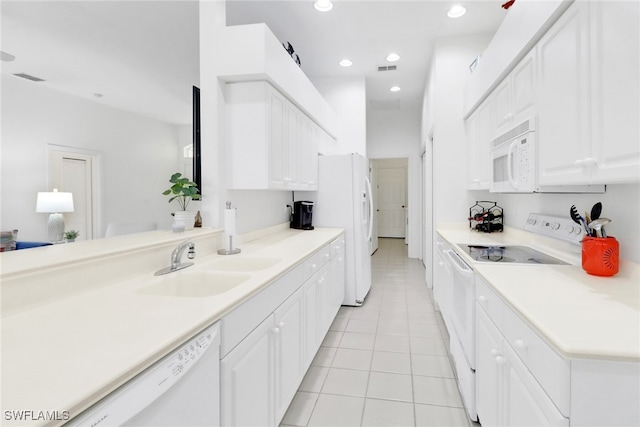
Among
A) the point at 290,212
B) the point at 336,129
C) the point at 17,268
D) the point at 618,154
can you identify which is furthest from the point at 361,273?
the point at 17,268

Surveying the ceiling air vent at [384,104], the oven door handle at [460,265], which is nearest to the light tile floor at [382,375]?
the oven door handle at [460,265]

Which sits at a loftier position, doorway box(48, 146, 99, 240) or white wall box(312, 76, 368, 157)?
white wall box(312, 76, 368, 157)

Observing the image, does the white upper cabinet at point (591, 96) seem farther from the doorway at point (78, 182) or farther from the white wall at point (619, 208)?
the doorway at point (78, 182)

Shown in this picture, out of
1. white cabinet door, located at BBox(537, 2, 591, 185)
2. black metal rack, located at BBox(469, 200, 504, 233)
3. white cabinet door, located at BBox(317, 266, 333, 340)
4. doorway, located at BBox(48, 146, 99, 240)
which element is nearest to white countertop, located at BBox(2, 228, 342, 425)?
white cabinet door, located at BBox(317, 266, 333, 340)

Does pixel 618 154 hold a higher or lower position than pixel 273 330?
higher

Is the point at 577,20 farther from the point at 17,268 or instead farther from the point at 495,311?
the point at 17,268

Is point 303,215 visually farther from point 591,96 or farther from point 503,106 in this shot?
point 591,96

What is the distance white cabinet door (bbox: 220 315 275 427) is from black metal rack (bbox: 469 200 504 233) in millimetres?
2655

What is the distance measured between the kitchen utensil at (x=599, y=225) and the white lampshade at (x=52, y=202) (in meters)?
5.49

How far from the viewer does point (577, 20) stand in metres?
1.47

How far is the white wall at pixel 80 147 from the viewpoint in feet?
13.7

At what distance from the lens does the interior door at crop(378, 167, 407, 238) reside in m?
9.21

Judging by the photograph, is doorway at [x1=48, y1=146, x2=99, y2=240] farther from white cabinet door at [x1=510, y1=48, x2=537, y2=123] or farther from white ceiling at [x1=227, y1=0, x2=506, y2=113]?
white cabinet door at [x1=510, y1=48, x2=537, y2=123]

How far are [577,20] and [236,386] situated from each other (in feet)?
7.17
